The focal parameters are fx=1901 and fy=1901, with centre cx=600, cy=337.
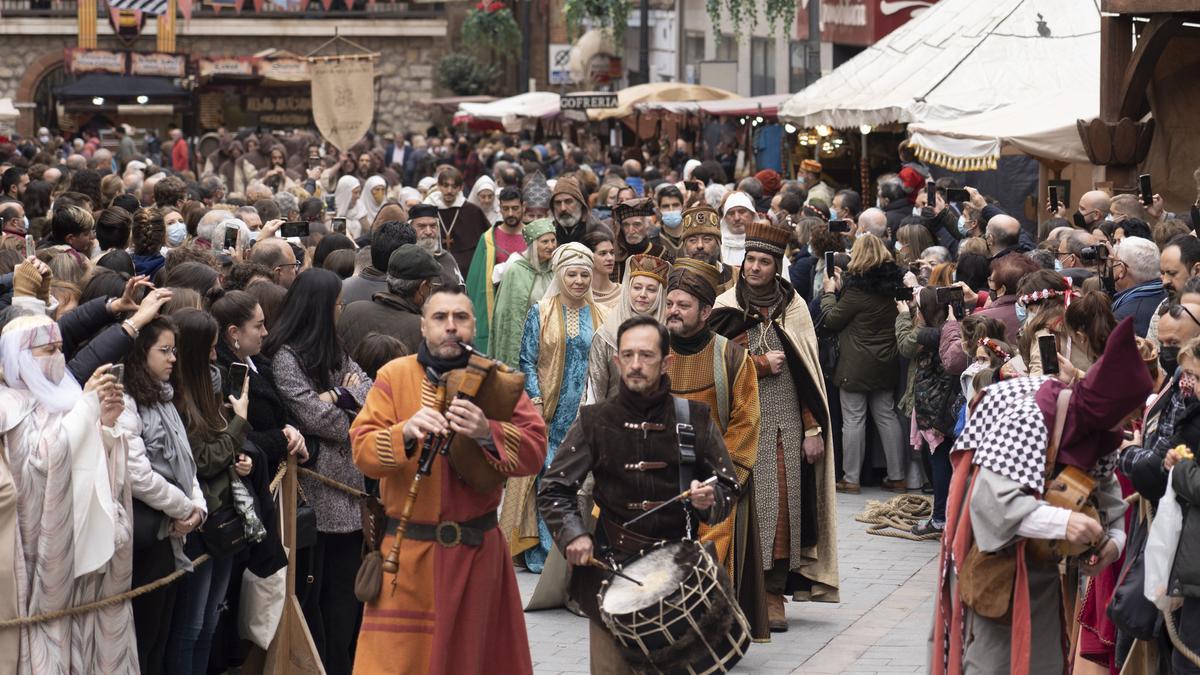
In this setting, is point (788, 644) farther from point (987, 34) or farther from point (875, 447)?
point (987, 34)

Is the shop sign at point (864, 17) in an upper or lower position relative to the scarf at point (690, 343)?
upper

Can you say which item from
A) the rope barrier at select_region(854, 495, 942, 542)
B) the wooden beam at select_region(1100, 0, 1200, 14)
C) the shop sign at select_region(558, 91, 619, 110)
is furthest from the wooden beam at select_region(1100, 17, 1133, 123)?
the shop sign at select_region(558, 91, 619, 110)

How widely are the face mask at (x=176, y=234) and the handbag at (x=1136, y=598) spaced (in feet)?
25.8

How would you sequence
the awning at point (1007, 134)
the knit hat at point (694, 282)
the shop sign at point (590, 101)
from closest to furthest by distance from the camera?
Result: the knit hat at point (694, 282), the awning at point (1007, 134), the shop sign at point (590, 101)

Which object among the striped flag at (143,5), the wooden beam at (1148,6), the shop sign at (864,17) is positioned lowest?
the wooden beam at (1148,6)

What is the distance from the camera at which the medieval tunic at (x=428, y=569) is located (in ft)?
20.8

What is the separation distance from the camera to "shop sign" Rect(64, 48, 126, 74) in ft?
148

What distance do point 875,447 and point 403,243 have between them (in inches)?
163

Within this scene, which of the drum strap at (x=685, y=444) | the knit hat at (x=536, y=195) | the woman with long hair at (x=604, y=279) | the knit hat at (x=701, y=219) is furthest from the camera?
the knit hat at (x=536, y=195)

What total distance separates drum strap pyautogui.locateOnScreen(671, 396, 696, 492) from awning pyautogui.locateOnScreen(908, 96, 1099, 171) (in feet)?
30.7

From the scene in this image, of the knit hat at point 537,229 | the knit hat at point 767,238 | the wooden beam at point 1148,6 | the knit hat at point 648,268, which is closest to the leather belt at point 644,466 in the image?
A: the knit hat at point 648,268

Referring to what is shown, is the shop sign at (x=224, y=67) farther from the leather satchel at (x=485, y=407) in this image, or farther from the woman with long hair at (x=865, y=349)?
the leather satchel at (x=485, y=407)

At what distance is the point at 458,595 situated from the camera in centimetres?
635

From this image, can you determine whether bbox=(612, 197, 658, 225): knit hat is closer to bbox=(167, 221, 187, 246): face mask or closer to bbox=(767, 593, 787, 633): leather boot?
bbox=(167, 221, 187, 246): face mask
